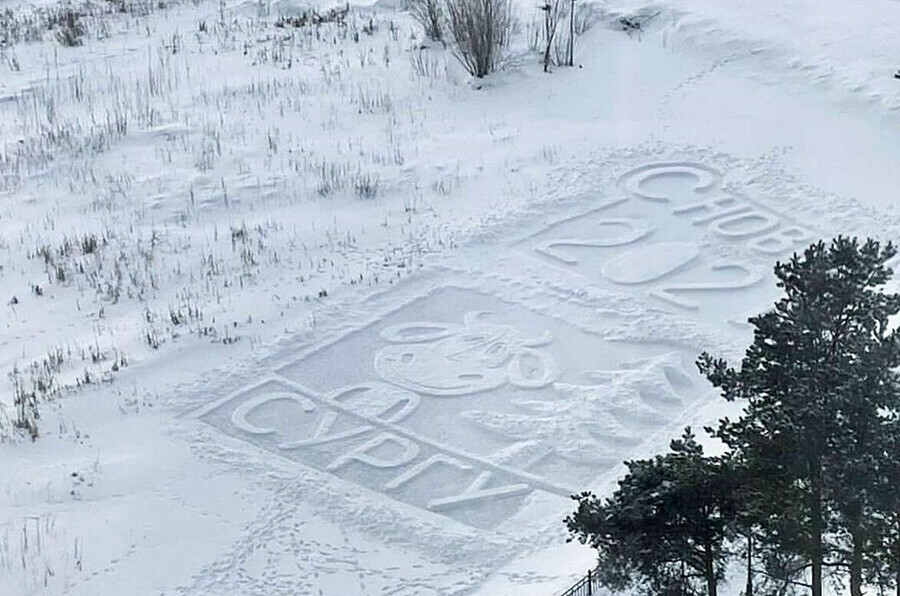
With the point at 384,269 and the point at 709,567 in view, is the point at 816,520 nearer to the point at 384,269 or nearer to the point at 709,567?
the point at 709,567

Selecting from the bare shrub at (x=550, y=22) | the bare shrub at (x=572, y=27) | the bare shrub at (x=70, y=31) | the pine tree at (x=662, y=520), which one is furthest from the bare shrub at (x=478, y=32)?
the pine tree at (x=662, y=520)

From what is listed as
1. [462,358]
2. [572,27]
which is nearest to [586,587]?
[462,358]

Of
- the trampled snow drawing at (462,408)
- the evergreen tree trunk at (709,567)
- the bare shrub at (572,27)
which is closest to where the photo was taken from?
the evergreen tree trunk at (709,567)

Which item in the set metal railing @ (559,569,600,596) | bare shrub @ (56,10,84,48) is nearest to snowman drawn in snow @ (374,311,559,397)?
metal railing @ (559,569,600,596)

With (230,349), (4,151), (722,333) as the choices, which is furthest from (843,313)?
(4,151)

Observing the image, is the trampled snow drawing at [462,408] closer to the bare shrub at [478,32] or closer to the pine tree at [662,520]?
the pine tree at [662,520]
